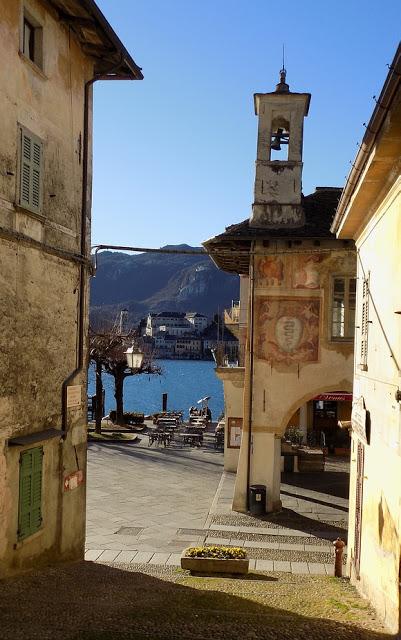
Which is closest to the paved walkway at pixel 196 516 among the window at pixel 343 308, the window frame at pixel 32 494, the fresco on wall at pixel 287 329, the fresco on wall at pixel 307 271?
the window frame at pixel 32 494

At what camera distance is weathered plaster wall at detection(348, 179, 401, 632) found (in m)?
8.57

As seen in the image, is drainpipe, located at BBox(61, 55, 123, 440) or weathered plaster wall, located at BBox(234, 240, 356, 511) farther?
weathered plaster wall, located at BBox(234, 240, 356, 511)

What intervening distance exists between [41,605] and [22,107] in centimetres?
731

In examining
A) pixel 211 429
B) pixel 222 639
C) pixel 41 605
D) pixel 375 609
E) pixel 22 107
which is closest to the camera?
pixel 222 639

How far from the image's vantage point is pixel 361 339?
12711 mm

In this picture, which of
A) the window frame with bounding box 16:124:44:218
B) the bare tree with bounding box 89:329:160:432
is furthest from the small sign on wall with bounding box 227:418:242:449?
the window frame with bounding box 16:124:44:218

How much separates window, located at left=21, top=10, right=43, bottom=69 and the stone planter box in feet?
31.7

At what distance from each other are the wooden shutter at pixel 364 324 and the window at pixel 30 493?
19.5 ft

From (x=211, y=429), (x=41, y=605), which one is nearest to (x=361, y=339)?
(x=41, y=605)

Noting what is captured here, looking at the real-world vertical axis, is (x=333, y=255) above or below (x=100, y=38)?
below

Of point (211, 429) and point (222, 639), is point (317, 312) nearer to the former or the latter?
point (222, 639)

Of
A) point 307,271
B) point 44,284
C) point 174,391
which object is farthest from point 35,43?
point 174,391

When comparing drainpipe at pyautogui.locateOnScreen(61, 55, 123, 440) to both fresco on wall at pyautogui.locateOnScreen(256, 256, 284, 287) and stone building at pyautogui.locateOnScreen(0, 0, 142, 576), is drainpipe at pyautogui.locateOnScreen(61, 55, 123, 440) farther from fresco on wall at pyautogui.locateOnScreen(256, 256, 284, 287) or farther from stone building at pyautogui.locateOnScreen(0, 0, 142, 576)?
fresco on wall at pyautogui.locateOnScreen(256, 256, 284, 287)

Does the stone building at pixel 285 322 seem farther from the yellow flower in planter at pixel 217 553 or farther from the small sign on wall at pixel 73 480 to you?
the small sign on wall at pixel 73 480
